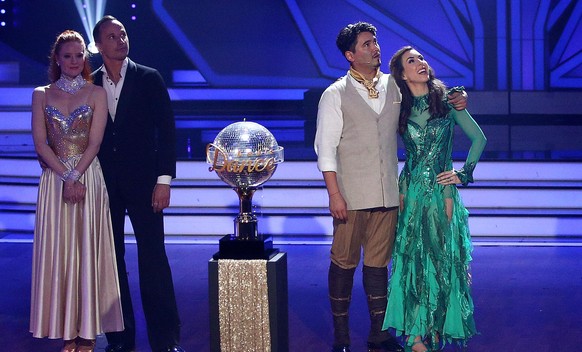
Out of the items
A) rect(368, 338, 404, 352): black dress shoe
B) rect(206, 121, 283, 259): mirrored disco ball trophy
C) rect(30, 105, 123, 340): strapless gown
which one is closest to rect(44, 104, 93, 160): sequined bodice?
rect(30, 105, 123, 340): strapless gown

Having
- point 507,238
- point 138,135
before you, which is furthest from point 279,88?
point 138,135

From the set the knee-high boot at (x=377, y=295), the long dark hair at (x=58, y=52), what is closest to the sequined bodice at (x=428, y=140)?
the knee-high boot at (x=377, y=295)

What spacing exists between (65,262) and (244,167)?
2.90ft

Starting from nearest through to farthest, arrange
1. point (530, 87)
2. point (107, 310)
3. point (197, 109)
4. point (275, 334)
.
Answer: point (275, 334) → point (107, 310) → point (530, 87) → point (197, 109)

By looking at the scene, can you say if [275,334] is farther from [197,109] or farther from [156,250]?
[197,109]

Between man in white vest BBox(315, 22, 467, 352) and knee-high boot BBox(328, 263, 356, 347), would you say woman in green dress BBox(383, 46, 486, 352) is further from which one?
knee-high boot BBox(328, 263, 356, 347)

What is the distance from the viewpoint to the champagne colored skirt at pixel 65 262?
3.79m

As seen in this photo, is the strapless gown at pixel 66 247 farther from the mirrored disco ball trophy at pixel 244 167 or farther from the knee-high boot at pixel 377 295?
the knee-high boot at pixel 377 295

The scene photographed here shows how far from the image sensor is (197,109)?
434 inches

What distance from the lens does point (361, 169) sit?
381cm

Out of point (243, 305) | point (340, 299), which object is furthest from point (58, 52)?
point (340, 299)

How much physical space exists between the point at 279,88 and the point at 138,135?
6831 millimetres

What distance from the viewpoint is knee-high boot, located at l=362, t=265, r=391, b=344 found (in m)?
3.88

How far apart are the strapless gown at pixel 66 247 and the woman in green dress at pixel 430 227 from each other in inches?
50.1
